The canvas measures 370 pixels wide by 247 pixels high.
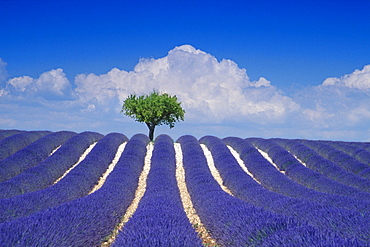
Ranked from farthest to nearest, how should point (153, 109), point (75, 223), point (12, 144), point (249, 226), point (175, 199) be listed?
point (153, 109), point (12, 144), point (175, 199), point (75, 223), point (249, 226)

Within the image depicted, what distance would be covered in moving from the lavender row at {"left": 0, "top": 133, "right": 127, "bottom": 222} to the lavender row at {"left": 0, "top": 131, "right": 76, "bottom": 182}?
204 centimetres

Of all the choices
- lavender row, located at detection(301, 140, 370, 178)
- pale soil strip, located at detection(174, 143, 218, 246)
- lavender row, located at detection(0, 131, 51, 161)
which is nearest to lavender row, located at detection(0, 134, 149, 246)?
pale soil strip, located at detection(174, 143, 218, 246)

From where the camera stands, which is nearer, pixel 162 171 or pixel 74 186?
pixel 74 186

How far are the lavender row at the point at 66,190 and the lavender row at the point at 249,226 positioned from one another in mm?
3202

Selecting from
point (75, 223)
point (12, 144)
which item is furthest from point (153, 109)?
point (75, 223)

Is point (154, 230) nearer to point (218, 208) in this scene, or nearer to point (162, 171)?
point (218, 208)

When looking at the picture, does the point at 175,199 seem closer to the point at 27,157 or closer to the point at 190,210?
the point at 190,210

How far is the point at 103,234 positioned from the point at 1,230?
2.05 m

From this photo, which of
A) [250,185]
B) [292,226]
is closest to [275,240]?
[292,226]

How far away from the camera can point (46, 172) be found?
39.6ft

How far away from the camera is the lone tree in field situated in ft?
78.2

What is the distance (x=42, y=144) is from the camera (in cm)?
1664

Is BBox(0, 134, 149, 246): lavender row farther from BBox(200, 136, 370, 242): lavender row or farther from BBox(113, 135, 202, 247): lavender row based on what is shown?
BBox(200, 136, 370, 242): lavender row

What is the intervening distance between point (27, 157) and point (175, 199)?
851cm
